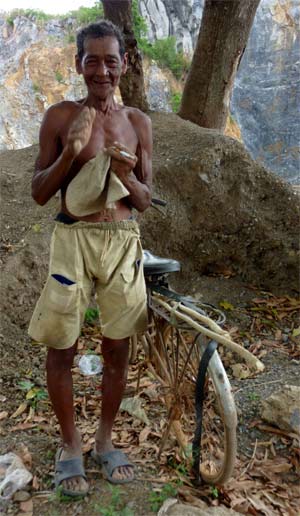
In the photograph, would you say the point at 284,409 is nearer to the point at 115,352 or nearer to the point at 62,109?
the point at 115,352

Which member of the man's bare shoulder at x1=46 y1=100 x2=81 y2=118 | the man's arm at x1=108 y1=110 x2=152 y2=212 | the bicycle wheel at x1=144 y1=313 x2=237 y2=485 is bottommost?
the bicycle wheel at x1=144 y1=313 x2=237 y2=485

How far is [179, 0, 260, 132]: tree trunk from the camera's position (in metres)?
4.61

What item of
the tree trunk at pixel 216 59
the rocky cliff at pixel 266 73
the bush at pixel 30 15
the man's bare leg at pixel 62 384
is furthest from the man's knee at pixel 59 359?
the bush at pixel 30 15

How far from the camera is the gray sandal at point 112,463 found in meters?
2.23

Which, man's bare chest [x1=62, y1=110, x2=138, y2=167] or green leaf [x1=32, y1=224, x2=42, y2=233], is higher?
man's bare chest [x1=62, y1=110, x2=138, y2=167]

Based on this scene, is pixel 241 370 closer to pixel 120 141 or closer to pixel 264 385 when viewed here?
pixel 264 385

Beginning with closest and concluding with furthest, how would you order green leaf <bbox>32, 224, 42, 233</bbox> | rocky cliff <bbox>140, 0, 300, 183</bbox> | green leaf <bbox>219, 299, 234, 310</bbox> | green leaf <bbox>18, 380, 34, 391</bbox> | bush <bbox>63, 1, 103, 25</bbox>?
green leaf <bbox>18, 380, 34, 391</bbox>
green leaf <bbox>32, 224, 42, 233</bbox>
green leaf <bbox>219, 299, 234, 310</bbox>
bush <bbox>63, 1, 103, 25</bbox>
rocky cliff <bbox>140, 0, 300, 183</bbox>

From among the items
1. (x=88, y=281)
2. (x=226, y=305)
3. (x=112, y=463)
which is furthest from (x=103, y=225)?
(x=226, y=305)

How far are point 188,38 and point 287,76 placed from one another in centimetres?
410

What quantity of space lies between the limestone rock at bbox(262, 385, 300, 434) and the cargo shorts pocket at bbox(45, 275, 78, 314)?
1.34 m

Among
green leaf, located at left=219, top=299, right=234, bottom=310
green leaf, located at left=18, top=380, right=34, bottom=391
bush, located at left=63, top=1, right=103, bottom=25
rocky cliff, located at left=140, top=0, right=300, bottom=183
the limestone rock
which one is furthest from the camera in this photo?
rocky cliff, located at left=140, top=0, right=300, bottom=183

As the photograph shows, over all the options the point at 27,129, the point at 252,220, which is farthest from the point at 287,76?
the point at 252,220

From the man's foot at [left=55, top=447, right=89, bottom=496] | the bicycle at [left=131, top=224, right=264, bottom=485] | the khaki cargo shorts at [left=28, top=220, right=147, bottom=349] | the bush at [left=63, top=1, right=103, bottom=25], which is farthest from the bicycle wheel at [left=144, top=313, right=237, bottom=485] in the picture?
the bush at [left=63, top=1, right=103, bottom=25]

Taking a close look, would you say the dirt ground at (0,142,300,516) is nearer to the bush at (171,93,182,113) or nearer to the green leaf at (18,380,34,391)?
the green leaf at (18,380,34,391)
